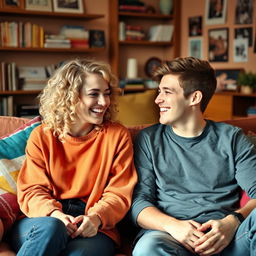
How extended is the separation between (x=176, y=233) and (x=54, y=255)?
0.45 metres

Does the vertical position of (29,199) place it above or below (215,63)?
below

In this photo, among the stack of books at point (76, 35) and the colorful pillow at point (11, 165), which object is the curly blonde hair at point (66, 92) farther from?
the stack of books at point (76, 35)

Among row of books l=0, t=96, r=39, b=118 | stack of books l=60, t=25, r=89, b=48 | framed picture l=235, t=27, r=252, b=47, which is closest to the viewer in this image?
row of books l=0, t=96, r=39, b=118

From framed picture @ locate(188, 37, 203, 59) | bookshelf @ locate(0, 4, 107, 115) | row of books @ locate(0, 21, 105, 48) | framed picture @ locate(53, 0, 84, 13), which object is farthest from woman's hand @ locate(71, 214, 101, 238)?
framed picture @ locate(188, 37, 203, 59)

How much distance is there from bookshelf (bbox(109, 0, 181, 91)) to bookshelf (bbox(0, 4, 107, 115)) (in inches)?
8.0

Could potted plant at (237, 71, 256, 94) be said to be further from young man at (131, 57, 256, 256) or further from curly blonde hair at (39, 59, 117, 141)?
curly blonde hair at (39, 59, 117, 141)

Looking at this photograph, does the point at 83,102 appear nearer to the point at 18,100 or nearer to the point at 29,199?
the point at 29,199

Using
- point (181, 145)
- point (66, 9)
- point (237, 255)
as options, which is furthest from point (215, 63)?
point (237, 255)

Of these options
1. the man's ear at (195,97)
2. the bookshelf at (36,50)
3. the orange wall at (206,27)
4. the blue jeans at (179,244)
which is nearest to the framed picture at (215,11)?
the orange wall at (206,27)

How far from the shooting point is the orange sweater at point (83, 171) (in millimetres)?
1680

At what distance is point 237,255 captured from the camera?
1538mm

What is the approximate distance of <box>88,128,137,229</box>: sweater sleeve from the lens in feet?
5.36

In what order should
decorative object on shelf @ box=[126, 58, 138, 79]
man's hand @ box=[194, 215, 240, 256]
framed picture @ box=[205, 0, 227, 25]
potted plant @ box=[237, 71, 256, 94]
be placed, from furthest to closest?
decorative object on shelf @ box=[126, 58, 138, 79]
framed picture @ box=[205, 0, 227, 25]
potted plant @ box=[237, 71, 256, 94]
man's hand @ box=[194, 215, 240, 256]

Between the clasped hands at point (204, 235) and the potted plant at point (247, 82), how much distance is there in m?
3.02
